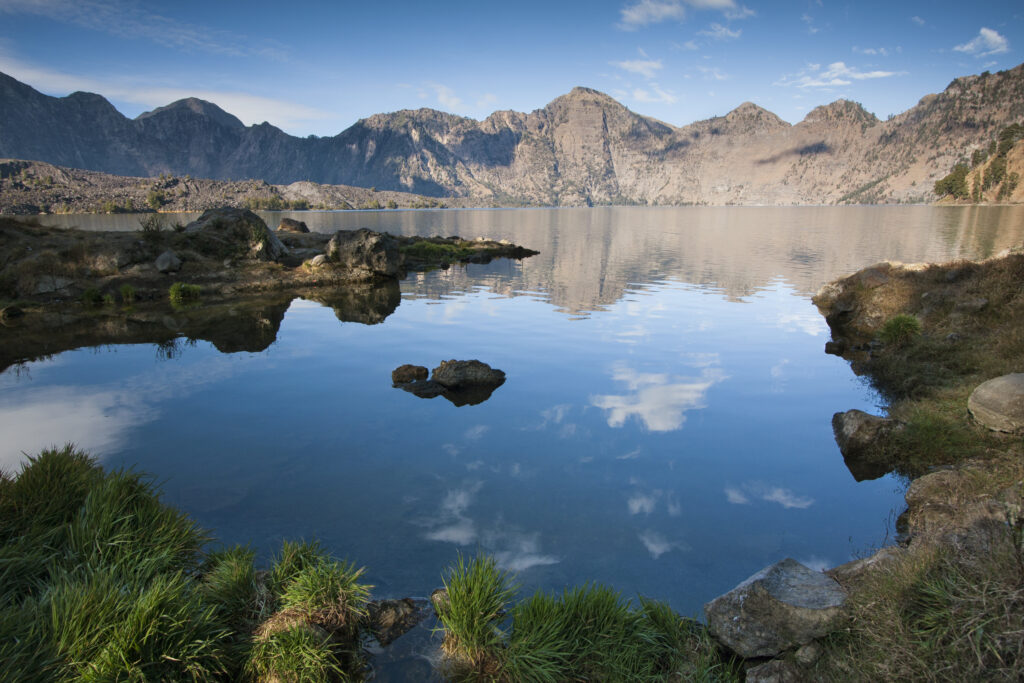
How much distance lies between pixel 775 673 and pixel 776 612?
69cm

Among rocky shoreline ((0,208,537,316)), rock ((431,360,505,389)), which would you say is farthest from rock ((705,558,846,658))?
rocky shoreline ((0,208,537,316))

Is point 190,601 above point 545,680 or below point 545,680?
above

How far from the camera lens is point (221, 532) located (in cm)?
967

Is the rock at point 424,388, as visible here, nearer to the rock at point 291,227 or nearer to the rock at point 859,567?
the rock at point 859,567

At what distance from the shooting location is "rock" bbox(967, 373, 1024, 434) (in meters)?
11.3

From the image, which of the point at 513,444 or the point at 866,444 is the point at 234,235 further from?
the point at 866,444

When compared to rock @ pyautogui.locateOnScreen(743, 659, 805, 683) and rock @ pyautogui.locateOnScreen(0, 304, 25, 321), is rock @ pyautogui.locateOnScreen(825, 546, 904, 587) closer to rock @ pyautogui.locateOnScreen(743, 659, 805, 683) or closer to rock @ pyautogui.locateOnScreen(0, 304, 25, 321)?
rock @ pyautogui.locateOnScreen(743, 659, 805, 683)

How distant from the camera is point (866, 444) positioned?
42.5 feet

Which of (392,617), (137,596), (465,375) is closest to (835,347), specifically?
(465,375)

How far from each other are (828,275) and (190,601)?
4928 cm

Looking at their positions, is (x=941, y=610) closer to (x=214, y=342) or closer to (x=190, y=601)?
(x=190, y=601)

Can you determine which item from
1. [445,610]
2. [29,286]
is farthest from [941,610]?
[29,286]

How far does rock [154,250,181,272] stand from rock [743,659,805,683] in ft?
135

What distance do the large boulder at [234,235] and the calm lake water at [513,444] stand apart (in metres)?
19.4
